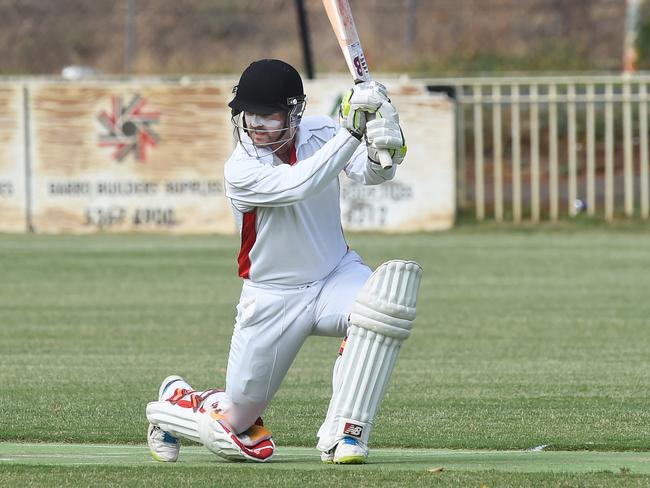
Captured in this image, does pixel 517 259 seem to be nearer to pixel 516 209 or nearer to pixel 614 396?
pixel 516 209

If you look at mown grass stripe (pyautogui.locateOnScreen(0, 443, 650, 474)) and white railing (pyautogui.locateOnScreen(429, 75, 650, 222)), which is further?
white railing (pyautogui.locateOnScreen(429, 75, 650, 222))

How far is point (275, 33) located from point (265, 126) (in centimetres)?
3265

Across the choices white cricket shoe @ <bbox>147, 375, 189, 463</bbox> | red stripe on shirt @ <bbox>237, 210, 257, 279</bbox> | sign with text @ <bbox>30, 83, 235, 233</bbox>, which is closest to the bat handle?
red stripe on shirt @ <bbox>237, 210, 257, 279</bbox>

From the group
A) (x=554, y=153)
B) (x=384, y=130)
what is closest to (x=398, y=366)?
(x=384, y=130)

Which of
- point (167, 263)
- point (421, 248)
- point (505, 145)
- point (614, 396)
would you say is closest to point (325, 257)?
point (614, 396)

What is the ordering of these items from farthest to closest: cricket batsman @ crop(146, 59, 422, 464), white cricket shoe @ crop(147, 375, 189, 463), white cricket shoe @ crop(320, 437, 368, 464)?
white cricket shoe @ crop(147, 375, 189, 463), white cricket shoe @ crop(320, 437, 368, 464), cricket batsman @ crop(146, 59, 422, 464)

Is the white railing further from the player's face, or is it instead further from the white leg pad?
the white leg pad

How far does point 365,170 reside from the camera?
6.14m

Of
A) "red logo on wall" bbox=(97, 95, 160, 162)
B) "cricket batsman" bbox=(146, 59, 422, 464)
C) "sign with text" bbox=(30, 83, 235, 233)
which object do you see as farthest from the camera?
"red logo on wall" bbox=(97, 95, 160, 162)

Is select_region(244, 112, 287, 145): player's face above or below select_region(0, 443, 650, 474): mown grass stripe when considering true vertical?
above

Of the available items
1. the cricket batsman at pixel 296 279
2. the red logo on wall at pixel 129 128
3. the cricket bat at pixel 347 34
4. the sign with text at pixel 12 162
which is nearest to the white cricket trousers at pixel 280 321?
the cricket batsman at pixel 296 279

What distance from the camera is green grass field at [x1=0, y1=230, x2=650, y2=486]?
19.6ft

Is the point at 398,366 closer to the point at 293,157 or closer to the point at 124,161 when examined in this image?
the point at 293,157

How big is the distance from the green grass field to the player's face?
4.39 ft
